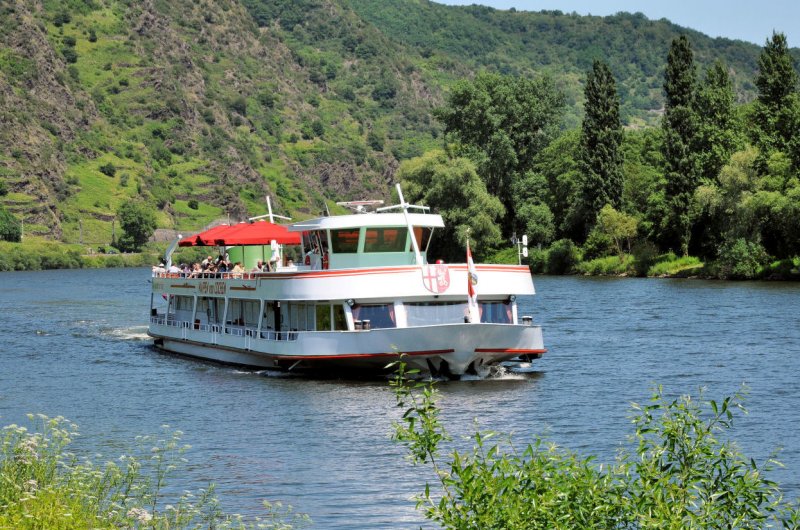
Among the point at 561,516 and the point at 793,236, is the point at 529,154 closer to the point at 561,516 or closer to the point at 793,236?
the point at 793,236

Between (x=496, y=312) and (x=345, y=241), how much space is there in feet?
19.3

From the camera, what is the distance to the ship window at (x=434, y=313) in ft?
132

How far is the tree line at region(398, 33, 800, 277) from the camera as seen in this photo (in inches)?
3821

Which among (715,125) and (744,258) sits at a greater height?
(715,125)

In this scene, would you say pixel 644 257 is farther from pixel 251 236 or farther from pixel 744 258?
pixel 251 236

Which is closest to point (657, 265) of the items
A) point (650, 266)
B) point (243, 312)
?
point (650, 266)

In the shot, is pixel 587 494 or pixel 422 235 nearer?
pixel 587 494

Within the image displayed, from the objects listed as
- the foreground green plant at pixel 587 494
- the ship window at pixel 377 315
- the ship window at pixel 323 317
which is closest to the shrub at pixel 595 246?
the ship window at pixel 323 317

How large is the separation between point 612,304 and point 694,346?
2528 centimetres

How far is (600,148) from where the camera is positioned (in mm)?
117875

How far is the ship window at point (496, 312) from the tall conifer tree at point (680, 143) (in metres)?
65.6

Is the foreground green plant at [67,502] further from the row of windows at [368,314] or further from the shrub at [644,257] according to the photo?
the shrub at [644,257]

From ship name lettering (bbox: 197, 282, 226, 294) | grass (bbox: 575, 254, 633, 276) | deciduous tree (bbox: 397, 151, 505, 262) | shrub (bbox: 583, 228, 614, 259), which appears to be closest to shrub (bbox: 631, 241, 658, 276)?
grass (bbox: 575, 254, 633, 276)

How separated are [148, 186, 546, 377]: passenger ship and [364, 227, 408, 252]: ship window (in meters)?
0.03
